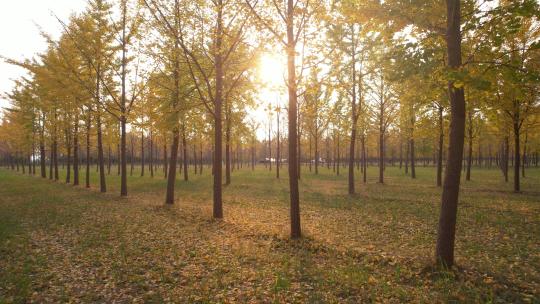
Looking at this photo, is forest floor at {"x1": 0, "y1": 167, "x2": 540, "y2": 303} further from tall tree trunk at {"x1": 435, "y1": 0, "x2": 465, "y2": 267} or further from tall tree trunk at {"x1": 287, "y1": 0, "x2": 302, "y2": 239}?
tall tree trunk at {"x1": 435, "y1": 0, "x2": 465, "y2": 267}

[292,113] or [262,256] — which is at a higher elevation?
[292,113]

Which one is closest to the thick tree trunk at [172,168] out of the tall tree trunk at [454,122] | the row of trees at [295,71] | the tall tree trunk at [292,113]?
the row of trees at [295,71]

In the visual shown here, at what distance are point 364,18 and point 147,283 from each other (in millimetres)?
7400

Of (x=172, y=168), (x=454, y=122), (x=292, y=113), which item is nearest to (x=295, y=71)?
(x=292, y=113)

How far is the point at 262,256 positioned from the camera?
747 cm

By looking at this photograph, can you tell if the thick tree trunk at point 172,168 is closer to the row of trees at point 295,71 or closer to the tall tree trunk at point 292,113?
the row of trees at point 295,71

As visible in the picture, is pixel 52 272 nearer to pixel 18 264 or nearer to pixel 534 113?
pixel 18 264

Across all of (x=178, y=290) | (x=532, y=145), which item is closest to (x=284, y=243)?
(x=178, y=290)

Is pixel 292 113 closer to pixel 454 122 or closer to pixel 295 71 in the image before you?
pixel 295 71

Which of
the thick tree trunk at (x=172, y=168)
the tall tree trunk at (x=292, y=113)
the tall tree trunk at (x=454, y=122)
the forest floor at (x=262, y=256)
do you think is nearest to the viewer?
the forest floor at (x=262, y=256)

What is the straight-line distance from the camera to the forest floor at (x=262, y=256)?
5.41m

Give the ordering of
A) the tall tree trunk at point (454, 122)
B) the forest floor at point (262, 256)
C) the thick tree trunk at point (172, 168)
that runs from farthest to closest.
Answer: the thick tree trunk at point (172, 168) < the tall tree trunk at point (454, 122) < the forest floor at point (262, 256)

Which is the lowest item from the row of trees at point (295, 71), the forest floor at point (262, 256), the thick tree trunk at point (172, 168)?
the forest floor at point (262, 256)

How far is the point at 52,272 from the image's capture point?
6551 millimetres
